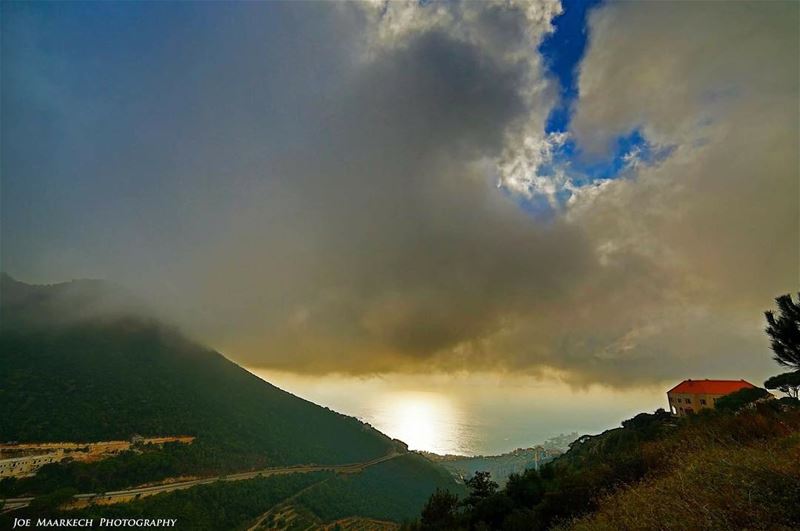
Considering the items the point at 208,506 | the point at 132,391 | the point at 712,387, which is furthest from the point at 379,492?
the point at 712,387

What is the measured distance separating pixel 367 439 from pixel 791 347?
111m

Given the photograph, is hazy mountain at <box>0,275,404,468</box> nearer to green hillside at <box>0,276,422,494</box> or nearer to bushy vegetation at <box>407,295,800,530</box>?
green hillside at <box>0,276,422,494</box>

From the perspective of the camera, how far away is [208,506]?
4922 cm

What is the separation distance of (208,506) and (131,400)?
39.8 meters

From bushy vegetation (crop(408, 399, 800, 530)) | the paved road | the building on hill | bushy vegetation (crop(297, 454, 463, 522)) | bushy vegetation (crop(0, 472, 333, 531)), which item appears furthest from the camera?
bushy vegetation (crop(297, 454, 463, 522))

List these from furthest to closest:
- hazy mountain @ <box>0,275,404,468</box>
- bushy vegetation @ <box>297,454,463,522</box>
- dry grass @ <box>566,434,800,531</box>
→ hazy mountain @ <box>0,275,404,468</box>, bushy vegetation @ <box>297,454,463,522</box>, dry grass @ <box>566,434,800,531</box>

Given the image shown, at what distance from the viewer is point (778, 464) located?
7012 millimetres

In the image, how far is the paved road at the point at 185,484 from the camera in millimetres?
43431

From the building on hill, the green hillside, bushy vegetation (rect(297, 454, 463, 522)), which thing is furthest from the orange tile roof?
the green hillside

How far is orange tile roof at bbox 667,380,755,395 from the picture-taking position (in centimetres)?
4697

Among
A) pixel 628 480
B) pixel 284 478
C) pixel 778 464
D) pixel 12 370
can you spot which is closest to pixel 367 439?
pixel 284 478

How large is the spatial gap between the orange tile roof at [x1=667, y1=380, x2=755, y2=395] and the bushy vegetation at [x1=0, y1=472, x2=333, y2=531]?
66119 mm

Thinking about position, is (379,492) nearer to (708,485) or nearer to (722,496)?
(708,485)

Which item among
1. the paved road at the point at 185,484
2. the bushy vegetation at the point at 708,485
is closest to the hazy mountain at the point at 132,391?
the paved road at the point at 185,484
